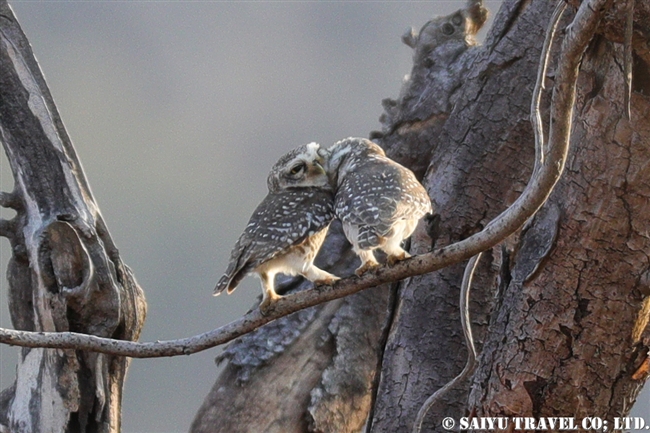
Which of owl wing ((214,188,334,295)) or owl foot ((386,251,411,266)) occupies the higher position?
owl wing ((214,188,334,295))

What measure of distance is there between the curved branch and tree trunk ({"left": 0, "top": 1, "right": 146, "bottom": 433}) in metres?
1.13

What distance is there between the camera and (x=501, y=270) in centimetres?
350

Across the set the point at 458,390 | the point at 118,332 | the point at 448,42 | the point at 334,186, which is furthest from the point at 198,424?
the point at 448,42

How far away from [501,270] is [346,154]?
843 mm

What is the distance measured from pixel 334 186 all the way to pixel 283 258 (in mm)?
505

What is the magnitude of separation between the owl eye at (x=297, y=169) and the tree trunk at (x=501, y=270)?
91 cm

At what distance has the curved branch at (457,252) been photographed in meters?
2.53

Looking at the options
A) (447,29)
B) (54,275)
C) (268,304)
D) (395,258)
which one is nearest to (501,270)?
(395,258)

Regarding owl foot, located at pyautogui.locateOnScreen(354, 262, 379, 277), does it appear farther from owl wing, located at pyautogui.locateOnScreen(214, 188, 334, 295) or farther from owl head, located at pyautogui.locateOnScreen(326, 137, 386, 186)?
owl head, located at pyautogui.locateOnScreen(326, 137, 386, 186)

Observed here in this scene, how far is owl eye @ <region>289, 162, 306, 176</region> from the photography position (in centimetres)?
374

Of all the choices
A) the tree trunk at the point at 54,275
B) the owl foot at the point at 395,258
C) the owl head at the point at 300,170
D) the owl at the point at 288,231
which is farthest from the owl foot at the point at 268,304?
the tree trunk at the point at 54,275

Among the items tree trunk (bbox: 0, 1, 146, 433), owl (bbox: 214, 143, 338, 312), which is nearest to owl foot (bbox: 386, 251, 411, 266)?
owl (bbox: 214, 143, 338, 312)

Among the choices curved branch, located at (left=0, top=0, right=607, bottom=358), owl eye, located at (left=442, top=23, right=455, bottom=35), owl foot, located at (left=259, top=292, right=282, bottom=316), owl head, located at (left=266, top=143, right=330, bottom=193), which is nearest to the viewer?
curved branch, located at (left=0, top=0, right=607, bottom=358)

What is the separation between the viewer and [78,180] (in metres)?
4.17
